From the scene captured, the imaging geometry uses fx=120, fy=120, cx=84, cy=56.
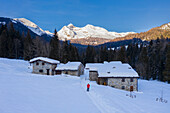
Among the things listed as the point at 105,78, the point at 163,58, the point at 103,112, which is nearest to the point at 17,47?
the point at 105,78

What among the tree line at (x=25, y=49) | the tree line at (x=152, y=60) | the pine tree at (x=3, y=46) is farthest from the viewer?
the tree line at (x=25, y=49)

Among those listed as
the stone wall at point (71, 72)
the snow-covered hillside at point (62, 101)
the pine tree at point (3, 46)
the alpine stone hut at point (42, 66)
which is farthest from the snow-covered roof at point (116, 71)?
the pine tree at point (3, 46)

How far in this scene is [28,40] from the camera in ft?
189

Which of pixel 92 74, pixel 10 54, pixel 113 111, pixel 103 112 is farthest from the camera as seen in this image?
pixel 10 54

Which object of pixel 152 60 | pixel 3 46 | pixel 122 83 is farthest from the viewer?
pixel 152 60

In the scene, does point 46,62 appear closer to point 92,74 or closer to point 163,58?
point 92,74

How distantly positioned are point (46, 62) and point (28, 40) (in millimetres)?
29079

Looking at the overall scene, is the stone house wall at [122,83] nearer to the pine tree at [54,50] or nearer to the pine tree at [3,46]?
the pine tree at [54,50]

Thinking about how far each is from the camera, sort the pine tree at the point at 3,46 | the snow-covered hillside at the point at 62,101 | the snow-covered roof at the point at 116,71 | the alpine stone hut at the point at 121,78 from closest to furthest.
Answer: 1. the snow-covered hillside at the point at 62,101
2. the alpine stone hut at the point at 121,78
3. the snow-covered roof at the point at 116,71
4. the pine tree at the point at 3,46

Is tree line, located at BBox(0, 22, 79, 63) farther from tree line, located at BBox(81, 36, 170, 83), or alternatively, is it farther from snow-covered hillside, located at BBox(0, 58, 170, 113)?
snow-covered hillside, located at BBox(0, 58, 170, 113)

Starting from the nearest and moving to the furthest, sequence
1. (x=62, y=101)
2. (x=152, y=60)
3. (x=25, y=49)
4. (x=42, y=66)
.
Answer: (x=62, y=101)
(x=42, y=66)
(x=25, y=49)
(x=152, y=60)

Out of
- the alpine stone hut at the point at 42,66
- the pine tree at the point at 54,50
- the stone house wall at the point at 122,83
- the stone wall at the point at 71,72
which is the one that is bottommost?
the stone house wall at the point at 122,83

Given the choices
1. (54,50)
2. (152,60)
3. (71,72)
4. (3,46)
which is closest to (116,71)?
(71,72)

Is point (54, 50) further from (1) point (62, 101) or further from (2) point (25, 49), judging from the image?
(1) point (62, 101)
